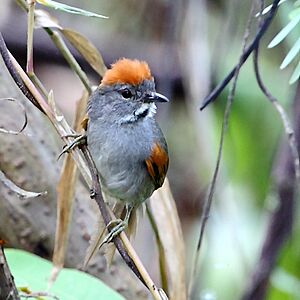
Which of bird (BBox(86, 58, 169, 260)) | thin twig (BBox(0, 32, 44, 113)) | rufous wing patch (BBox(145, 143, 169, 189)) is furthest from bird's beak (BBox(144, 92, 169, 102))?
thin twig (BBox(0, 32, 44, 113))

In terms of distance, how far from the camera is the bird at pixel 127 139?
87.4 inches

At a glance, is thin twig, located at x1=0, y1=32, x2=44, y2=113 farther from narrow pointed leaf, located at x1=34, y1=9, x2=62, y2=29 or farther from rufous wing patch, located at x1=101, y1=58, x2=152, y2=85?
rufous wing patch, located at x1=101, y1=58, x2=152, y2=85

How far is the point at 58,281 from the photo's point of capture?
1963 mm

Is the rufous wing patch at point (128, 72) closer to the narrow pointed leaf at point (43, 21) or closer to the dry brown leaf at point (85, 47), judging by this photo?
the dry brown leaf at point (85, 47)

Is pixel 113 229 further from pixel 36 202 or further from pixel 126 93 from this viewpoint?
pixel 36 202

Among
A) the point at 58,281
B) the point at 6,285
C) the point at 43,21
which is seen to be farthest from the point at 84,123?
the point at 6,285

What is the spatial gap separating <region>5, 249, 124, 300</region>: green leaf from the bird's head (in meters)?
0.43

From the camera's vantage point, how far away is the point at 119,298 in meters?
1.91

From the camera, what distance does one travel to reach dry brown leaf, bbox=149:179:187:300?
2112 mm

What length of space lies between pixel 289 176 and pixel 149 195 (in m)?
0.57

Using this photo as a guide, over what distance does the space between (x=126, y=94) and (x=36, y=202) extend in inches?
19.1

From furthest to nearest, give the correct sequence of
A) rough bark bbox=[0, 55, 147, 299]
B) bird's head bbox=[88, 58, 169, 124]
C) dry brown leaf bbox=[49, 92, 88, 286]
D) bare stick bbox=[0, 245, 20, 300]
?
rough bark bbox=[0, 55, 147, 299] < bird's head bbox=[88, 58, 169, 124] < dry brown leaf bbox=[49, 92, 88, 286] < bare stick bbox=[0, 245, 20, 300]

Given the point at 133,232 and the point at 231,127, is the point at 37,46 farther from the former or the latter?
the point at 133,232

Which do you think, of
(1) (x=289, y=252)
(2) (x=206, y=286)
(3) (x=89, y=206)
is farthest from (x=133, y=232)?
(2) (x=206, y=286)
